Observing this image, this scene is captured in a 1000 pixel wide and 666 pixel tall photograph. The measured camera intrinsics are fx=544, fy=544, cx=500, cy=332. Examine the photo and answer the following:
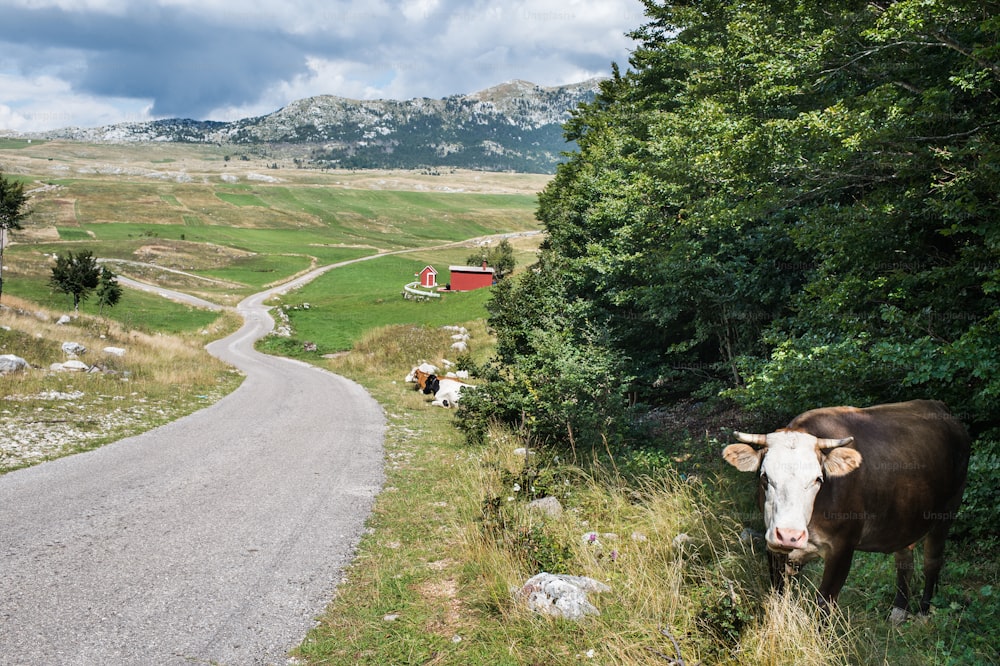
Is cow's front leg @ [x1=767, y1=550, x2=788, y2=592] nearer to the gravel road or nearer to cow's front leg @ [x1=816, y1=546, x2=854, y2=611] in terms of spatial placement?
cow's front leg @ [x1=816, y1=546, x2=854, y2=611]

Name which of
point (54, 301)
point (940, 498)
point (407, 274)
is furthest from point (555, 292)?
point (407, 274)

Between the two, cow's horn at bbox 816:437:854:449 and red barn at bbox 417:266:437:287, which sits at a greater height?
cow's horn at bbox 816:437:854:449

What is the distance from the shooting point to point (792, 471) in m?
4.55

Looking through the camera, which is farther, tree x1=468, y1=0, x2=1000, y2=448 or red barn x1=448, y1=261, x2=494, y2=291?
red barn x1=448, y1=261, x2=494, y2=291

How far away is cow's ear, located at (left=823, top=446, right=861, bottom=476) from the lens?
15.1ft

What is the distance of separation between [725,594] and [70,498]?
1032 cm

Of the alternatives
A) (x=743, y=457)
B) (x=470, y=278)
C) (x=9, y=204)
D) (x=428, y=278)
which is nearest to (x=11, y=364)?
(x=743, y=457)

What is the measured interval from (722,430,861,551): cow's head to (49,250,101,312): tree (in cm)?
A: 6700

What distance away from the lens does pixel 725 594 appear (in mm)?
5125

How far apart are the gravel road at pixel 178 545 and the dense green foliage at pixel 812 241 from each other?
623 centimetres

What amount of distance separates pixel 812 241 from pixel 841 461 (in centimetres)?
533

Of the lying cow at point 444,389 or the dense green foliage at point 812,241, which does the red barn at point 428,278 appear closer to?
the lying cow at point 444,389

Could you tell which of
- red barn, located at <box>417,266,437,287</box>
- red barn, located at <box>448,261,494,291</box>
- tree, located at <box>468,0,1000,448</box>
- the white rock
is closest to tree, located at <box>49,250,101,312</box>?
the white rock

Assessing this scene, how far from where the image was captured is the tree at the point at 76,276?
54.4m
